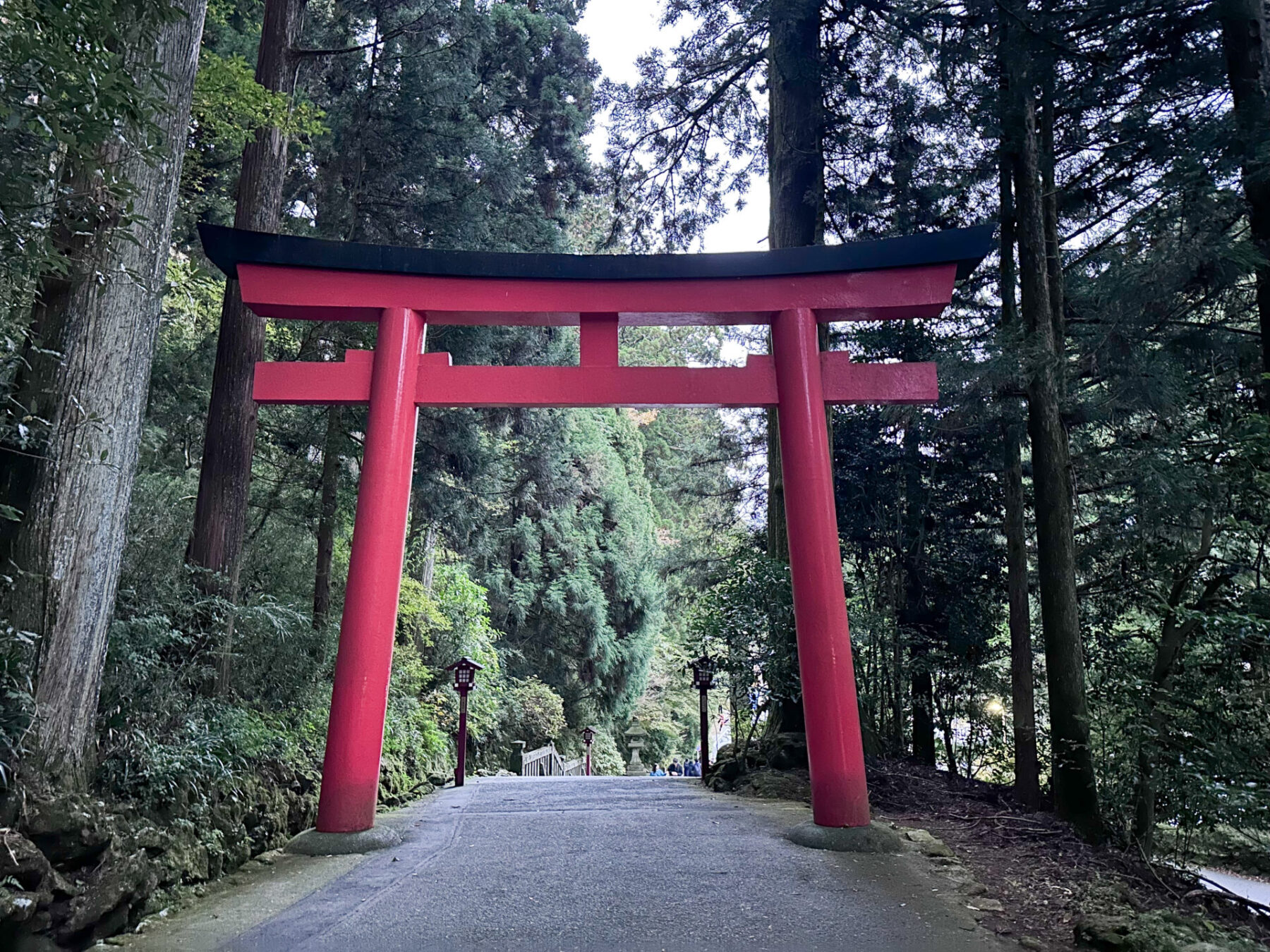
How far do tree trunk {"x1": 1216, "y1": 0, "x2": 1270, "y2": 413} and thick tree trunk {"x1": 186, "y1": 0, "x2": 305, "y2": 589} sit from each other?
688cm

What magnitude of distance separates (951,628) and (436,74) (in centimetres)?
859

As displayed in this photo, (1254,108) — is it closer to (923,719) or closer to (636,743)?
(923,719)

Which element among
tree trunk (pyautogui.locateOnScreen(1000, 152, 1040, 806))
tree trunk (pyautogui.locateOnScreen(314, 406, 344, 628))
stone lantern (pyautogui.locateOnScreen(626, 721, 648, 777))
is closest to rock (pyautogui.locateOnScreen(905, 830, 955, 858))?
tree trunk (pyautogui.locateOnScreen(1000, 152, 1040, 806))

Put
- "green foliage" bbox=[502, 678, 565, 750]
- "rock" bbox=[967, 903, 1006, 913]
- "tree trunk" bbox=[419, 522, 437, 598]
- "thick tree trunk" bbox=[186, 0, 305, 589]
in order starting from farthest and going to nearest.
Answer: "green foliage" bbox=[502, 678, 565, 750] < "tree trunk" bbox=[419, 522, 437, 598] < "thick tree trunk" bbox=[186, 0, 305, 589] < "rock" bbox=[967, 903, 1006, 913]

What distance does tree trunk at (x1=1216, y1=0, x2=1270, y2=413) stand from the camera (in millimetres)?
4867

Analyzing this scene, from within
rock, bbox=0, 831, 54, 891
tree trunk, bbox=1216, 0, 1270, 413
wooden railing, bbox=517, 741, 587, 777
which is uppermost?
tree trunk, bbox=1216, 0, 1270, 413

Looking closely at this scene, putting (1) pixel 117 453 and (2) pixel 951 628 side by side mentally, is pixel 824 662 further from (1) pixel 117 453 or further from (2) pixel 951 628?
(2) pixel 951 628

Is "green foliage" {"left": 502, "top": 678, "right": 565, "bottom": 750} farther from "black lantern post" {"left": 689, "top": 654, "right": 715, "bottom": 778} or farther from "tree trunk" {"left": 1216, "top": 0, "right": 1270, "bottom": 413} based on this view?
"tree trunk" {"left": 1216, "top": 0, "right": 1270, "bottom": 413}

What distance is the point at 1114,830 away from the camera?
6082 millimetres

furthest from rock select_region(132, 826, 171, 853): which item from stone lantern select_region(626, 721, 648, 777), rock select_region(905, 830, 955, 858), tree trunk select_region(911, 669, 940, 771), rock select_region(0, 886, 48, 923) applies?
stone lantern select_region(626, 721, 648, 777)

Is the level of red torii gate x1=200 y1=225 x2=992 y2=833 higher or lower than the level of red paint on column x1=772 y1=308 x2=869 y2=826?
higher

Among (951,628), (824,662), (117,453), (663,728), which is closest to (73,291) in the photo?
(117,453)

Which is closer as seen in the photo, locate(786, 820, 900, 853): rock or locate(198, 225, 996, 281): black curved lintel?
locate(786, 820, 900, 853): rock

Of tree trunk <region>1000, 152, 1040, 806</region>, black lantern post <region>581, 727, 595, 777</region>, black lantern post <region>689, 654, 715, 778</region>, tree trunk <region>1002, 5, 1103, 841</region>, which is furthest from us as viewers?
black lantern post <region>581, 727, 595, 777</region>
